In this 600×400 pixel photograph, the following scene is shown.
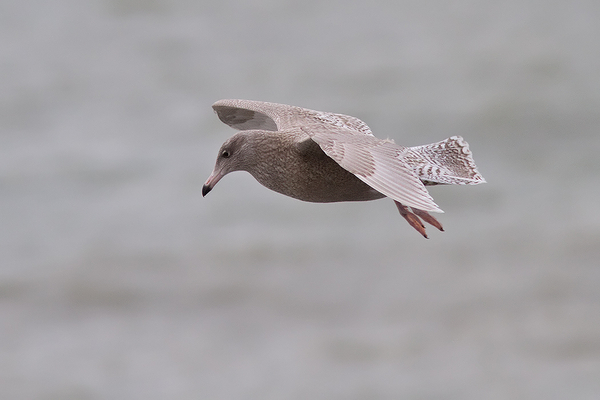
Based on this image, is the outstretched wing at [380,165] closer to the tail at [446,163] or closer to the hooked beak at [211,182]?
the tail at [446,163]

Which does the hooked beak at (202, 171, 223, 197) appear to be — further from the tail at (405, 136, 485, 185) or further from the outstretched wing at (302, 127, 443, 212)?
the tail at (405, 136, 485, 185)

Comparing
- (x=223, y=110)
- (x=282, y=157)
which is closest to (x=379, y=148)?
(x=282, y=157)

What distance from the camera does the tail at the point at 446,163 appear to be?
20.4 ft

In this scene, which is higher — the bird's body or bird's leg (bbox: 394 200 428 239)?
the bird's body

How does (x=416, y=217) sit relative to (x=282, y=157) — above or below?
below

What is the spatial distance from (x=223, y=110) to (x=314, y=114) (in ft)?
3.55

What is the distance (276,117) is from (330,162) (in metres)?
1.21

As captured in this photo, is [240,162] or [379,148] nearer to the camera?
[379,148]

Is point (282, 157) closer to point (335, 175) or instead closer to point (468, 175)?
point (335, 175)

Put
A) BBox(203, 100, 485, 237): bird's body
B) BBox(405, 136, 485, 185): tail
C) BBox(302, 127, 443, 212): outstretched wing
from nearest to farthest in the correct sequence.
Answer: BBox(302, 127, 443, 212): outstretched wing, BBox(203, 100, 485, 237): bird's body, BBox(405, 136, 485, 185): tail

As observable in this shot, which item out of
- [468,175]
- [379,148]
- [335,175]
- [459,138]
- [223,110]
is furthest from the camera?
[223,110]

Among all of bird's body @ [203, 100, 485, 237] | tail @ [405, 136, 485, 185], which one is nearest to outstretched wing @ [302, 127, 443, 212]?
bird's body @ [203, 100, 485, 237]

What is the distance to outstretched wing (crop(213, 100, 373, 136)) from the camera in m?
7.08

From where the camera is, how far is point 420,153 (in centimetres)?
686
